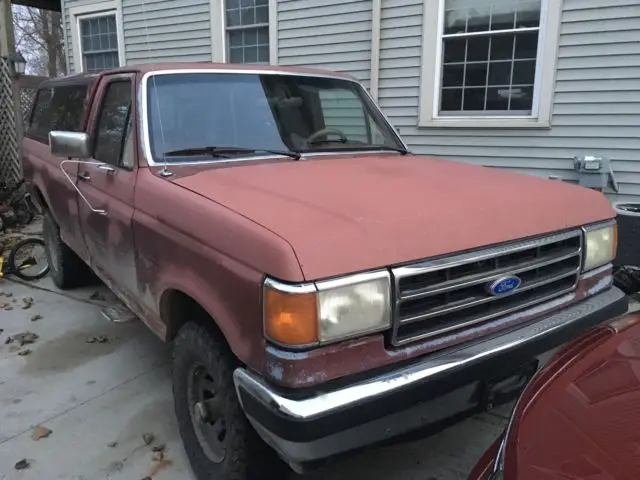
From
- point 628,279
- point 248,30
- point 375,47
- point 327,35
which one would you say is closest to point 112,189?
point 628,279

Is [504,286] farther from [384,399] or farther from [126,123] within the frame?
[126,123]

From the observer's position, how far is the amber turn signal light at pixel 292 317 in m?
1.73

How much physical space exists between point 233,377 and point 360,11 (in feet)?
21.5

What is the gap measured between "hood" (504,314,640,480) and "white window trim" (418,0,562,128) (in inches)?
196

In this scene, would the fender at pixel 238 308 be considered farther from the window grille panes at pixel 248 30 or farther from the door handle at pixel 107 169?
the window grille panes at pixel 248 30

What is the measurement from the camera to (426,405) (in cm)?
192

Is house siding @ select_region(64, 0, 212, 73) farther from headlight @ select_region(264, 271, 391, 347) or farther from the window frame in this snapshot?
headlight @ select_region(264, 271, 391, 347)

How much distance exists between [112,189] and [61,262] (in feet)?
7.84

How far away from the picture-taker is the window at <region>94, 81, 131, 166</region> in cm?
310

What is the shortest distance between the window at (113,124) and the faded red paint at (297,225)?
5.2 inches

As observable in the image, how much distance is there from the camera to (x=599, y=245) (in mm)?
2551

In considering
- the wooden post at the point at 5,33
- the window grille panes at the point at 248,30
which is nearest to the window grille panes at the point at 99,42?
the wooden post at the point at 5,33

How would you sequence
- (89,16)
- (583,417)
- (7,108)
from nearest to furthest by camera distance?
(583,417), (7,108), (89,16)

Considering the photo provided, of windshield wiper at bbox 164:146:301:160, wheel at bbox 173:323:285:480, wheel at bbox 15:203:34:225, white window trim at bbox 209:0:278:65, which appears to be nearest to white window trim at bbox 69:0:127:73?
white window trim at bbox 209:0:278:65
